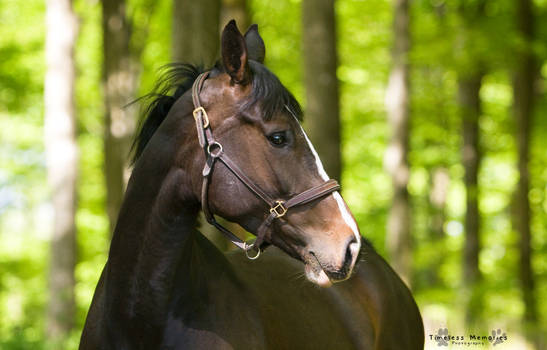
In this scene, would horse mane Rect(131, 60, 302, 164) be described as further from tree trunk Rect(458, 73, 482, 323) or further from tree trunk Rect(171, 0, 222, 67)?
tree trunk Rect(458, 73, 482, 323)

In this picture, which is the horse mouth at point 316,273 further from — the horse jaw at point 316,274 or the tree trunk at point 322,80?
the tree trunk at point 322,80

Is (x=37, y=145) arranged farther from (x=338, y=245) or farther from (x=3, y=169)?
(x=338, y=245)

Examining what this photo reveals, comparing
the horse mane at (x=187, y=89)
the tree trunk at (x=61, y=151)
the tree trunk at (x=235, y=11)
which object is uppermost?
the tree trunk at (x=235, y=11)

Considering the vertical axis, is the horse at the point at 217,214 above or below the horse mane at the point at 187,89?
below

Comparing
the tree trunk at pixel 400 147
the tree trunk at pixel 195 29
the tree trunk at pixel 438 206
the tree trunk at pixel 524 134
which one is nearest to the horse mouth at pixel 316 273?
the tree trunk at pixel 195 29

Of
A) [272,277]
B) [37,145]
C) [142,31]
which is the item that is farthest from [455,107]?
[37,145]

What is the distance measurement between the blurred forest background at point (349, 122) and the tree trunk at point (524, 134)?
0.13 ft

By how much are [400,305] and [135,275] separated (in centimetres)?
239

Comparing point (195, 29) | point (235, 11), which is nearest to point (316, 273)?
point (195, 29)

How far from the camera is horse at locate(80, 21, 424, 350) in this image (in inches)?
121

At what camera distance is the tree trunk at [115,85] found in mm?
14422

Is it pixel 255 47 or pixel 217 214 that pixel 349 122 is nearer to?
pixel 255 47

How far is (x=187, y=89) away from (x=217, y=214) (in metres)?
0.72

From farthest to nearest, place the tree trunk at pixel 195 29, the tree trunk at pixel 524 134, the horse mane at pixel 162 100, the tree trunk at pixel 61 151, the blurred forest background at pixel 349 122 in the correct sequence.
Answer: the tree trunk at pixel 524 134 < the tree trunk at pixel 61 151 < the blurred forest background at pixel 349 122 < the tree trunk at pixel 195 29 < the horse mane at pixel 162 100
